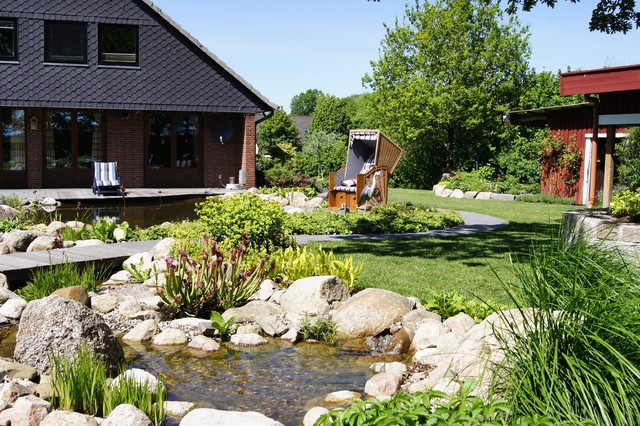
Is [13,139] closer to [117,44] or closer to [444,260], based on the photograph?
[117,44]

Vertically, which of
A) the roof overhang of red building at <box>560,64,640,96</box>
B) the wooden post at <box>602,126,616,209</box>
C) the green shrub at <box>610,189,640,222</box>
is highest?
the roof overhang of red building at <box>560,64,640,96</box>

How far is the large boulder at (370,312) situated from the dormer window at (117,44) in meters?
18.6

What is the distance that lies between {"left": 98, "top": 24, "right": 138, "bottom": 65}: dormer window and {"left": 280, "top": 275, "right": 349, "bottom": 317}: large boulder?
1787 cm

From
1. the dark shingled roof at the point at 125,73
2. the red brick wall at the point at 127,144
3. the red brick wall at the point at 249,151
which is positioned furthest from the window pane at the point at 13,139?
the red brick wall at the point at 249,151

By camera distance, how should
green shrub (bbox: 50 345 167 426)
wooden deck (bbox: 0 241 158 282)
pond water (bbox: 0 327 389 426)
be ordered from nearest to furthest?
green shrub (bbox: 50 345 167 426)
pond water (bbox: 0 327 389 426)
wooden deck (bbox: 0 241 158 282)

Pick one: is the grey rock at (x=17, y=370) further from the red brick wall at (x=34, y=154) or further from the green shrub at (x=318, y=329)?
the red brick wall at (x=34, y=154)

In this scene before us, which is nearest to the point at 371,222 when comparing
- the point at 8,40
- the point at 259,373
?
the point at 259,373

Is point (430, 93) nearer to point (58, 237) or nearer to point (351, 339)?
point (58, 237)

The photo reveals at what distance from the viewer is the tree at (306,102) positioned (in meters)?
130

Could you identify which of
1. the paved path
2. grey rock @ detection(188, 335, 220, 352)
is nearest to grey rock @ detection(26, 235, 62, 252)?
the paved path

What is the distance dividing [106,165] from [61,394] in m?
17.6

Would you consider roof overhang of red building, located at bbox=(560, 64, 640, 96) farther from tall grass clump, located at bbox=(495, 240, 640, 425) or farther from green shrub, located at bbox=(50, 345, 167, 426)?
green shrub, located at bbox=(50, 345, 167, 426)

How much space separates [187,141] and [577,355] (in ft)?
74.5

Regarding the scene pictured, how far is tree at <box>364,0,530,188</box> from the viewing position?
33750 mm
